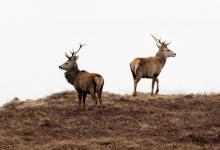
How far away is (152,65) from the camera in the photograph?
25766 millimetres

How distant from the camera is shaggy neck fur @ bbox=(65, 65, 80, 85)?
22641 mm

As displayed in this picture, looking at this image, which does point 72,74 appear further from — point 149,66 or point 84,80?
point 149,66

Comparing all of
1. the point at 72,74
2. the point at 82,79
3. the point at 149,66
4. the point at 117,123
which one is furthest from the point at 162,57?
the point at 117,123

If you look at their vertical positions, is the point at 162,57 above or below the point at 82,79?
above

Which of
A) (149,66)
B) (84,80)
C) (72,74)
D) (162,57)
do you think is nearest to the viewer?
(84,80)

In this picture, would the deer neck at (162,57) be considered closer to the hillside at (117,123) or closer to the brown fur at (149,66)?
the brown fur at (149,66)

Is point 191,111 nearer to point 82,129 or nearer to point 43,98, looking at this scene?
point 82,129

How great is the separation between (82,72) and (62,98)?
3.95 meters

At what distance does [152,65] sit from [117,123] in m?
6.43

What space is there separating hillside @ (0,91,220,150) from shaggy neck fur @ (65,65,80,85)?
3.41ft

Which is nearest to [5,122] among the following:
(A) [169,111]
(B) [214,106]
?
(A) [169,111]

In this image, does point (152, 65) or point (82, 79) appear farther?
point (152, 65)

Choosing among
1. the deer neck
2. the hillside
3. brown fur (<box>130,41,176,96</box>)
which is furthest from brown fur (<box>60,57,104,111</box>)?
the deer neck

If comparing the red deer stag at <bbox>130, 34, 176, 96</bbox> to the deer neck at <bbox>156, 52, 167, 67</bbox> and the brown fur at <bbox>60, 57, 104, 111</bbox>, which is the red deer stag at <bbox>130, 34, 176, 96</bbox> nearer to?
the deer neck at <bbox>156, 52, 167, 67</bbox>
